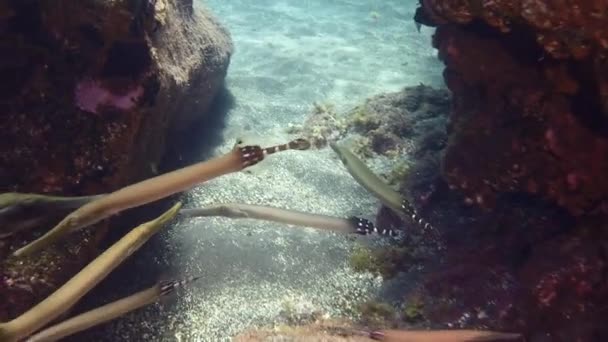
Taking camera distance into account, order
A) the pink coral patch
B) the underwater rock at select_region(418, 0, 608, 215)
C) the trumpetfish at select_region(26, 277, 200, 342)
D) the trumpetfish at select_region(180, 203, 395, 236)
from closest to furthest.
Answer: the trumpetfish at select_region(26, 277, 200, 342)
the underwater rock at select_region(418, 0, 608, 215)
the pink coral patch
the trumpetfish at select_region(180, 203, 395, 236)

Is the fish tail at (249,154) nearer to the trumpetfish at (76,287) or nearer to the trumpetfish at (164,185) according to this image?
the trumpetfish at (164,185)

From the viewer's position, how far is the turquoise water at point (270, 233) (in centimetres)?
476

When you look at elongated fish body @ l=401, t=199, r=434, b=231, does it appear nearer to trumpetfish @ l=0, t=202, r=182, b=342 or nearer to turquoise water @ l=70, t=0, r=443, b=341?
turquoise water @ l=70, t=0, r=443, b=341

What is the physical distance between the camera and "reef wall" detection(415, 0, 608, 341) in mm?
4094

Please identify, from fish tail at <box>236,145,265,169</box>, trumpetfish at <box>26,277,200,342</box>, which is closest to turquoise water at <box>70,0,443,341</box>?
trumpetfish at <box>26,277,200,342</box>

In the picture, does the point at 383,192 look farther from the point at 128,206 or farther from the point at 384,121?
the point at 384,121

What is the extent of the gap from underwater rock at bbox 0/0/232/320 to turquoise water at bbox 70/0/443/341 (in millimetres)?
1039

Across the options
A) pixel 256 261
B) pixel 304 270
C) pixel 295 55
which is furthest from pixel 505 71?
pixel 295 55

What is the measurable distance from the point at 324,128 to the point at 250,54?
5.24 metres

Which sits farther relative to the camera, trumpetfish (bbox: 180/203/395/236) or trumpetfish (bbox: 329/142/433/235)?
trumpetfish (bbox: 180/203/395/236)

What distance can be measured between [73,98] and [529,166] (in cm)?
446

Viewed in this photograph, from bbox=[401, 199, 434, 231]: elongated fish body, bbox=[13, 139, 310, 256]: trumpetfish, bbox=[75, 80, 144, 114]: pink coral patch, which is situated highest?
bbox=[75, 80, 144, 114]: pink coral patch

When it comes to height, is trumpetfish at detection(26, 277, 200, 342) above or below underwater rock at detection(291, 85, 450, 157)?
below

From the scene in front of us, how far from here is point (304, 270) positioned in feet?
17.7
